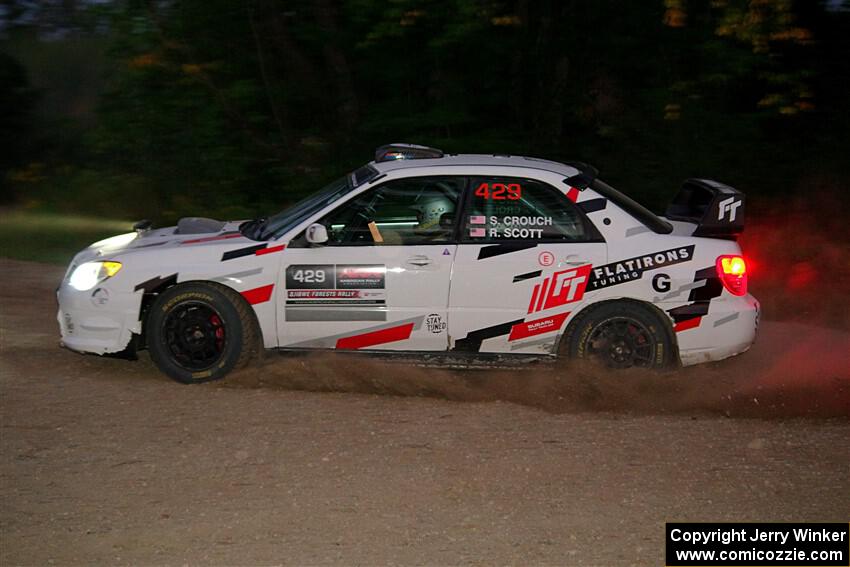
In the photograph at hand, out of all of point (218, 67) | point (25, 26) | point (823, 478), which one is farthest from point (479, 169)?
point (25, 26)

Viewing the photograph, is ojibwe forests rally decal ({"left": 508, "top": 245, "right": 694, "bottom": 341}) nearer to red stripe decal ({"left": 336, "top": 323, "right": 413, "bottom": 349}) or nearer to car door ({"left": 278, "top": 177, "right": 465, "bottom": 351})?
car door ({"left": 278, "top": 177, "right": 465, "bottom": 351})

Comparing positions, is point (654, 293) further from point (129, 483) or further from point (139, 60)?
point (139, 60)

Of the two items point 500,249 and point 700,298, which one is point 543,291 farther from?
point 700,298

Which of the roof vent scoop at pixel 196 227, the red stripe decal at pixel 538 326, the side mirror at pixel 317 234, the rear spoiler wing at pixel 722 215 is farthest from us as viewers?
the roof vent scoop at pixel 196 227

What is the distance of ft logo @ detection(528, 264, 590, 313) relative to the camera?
23.4ft

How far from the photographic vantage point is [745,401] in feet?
22.9

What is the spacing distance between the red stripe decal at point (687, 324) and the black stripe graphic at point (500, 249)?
1.11 meters

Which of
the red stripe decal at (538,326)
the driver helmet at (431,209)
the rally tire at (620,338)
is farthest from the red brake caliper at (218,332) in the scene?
the rally tire at (620,338)

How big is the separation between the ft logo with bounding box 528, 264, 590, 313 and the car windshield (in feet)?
4.60

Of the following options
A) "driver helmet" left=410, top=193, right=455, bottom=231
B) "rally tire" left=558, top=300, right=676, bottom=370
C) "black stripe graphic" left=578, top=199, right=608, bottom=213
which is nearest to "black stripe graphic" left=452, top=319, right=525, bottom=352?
"rally tire" left=558, top=300, right=676, bottom=370

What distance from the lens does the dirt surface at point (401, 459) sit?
15.9 feet

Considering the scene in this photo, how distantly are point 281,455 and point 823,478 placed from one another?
115 inches

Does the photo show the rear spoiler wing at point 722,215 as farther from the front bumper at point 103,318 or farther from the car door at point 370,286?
the front bumper at point 103,318

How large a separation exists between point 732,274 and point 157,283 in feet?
12.8
